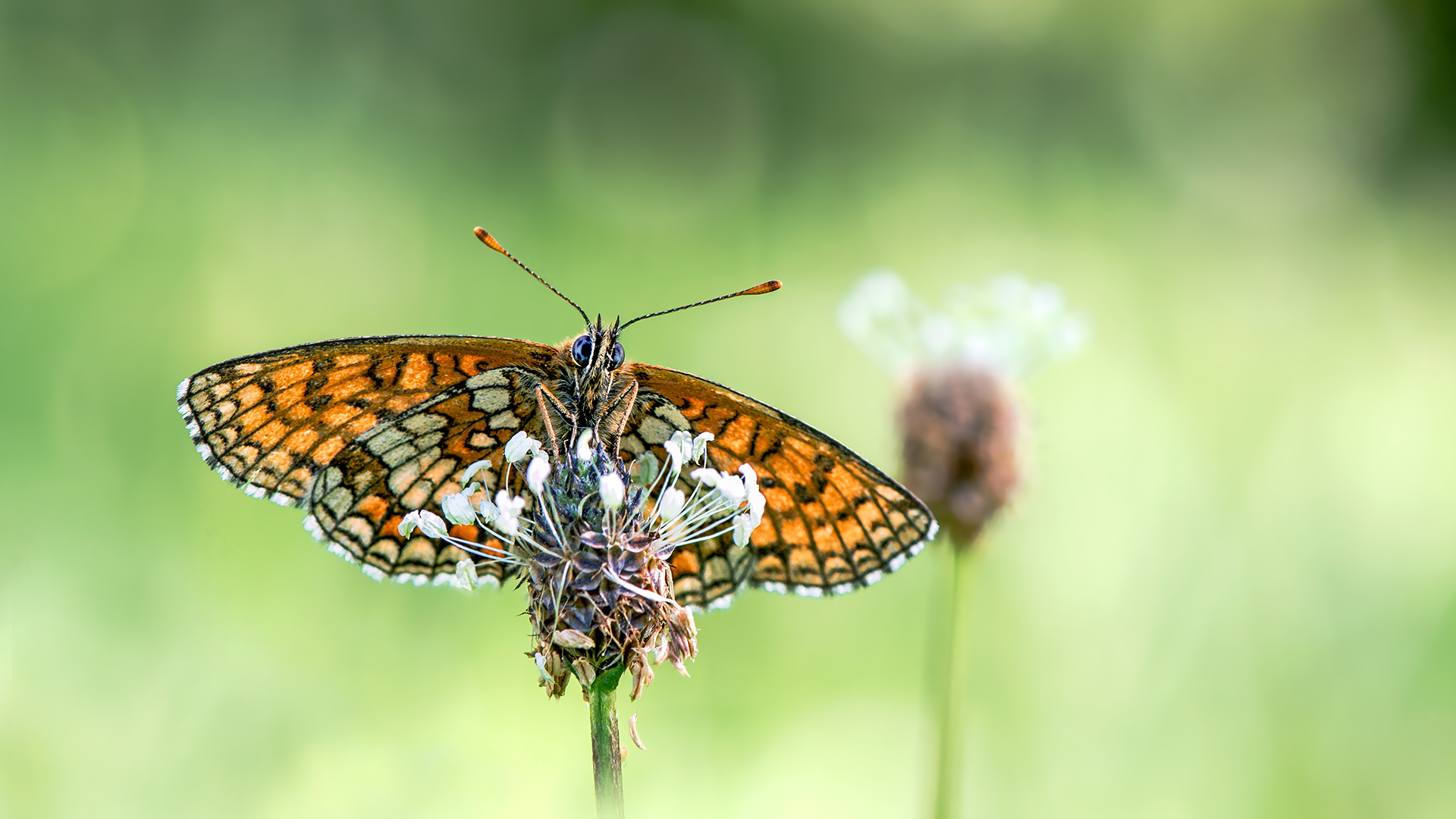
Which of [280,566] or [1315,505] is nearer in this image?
[280,566]

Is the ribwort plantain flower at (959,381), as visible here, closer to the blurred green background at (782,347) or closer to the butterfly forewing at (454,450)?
the blurred green background at (782,347)

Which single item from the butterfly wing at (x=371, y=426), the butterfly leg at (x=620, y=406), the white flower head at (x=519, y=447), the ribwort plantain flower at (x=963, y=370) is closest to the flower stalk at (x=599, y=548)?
the white flower head at (x=519, y=447)

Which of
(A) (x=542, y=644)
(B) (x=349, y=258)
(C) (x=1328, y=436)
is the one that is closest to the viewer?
(A) (x=542, y=644)

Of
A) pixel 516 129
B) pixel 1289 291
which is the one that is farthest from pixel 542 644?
pixel 516 129

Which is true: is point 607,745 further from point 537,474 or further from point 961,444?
point 961,444

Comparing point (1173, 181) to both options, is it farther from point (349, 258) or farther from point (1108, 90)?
point (349, 258)

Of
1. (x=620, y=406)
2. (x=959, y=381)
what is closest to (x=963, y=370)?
(x=959, y=381)
